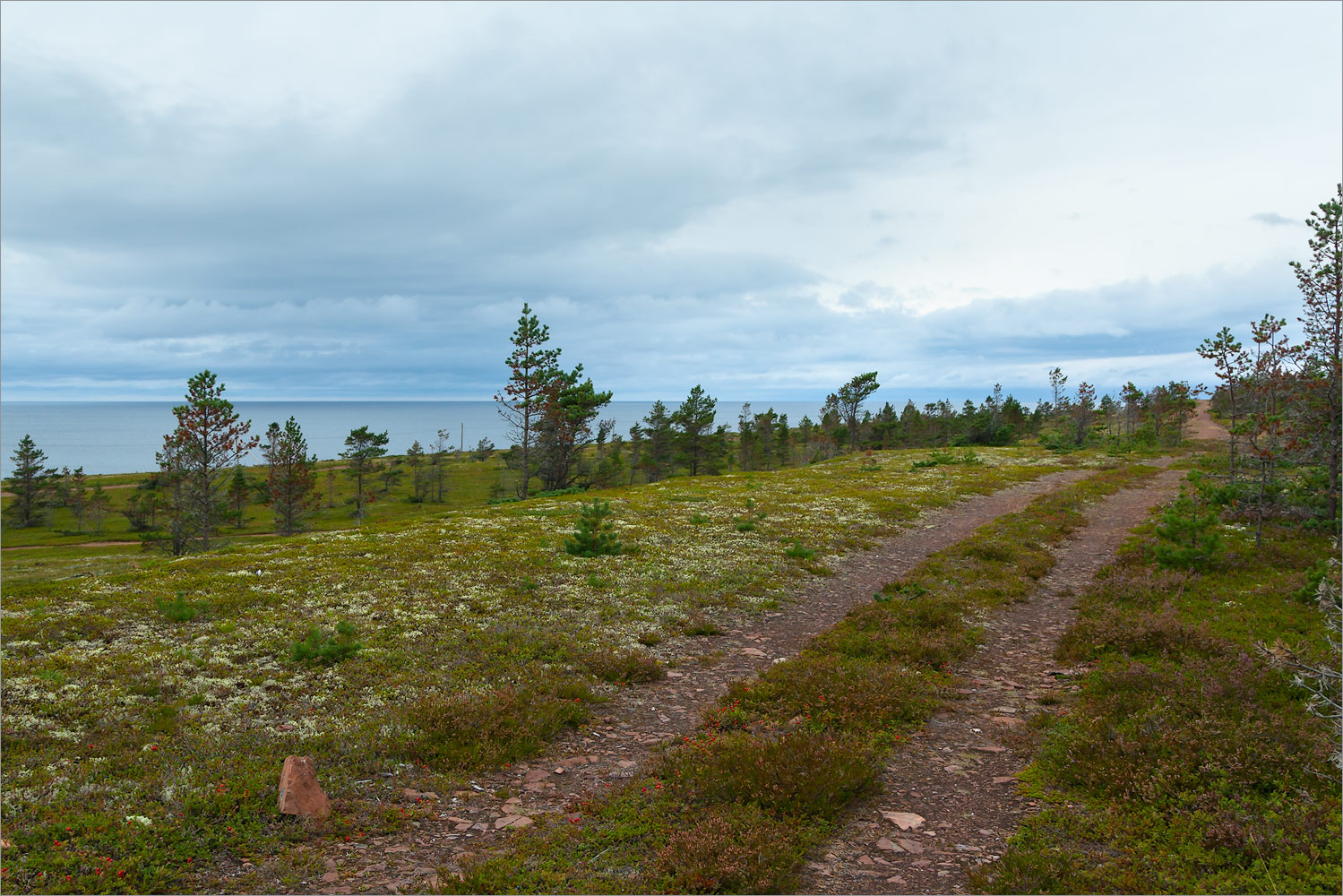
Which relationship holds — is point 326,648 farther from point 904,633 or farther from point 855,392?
point 855,392

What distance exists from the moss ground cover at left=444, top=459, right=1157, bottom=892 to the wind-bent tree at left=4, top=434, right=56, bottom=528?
166 meters

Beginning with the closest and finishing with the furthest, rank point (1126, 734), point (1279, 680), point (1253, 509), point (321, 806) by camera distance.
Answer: point (321, 806), point (1126, 734), point (1279, 680), point (1253, 509)

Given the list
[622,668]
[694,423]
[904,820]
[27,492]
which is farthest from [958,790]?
[27,492]

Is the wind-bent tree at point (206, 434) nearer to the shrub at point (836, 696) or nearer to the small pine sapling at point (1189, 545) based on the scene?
the shrub at point (836, 696)

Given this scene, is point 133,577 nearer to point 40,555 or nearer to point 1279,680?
point 1279,680

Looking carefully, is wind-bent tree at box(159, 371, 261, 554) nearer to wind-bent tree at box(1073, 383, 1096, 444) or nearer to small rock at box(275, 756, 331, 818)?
small rock at box(275, 756, 331, 818)

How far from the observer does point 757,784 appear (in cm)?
768

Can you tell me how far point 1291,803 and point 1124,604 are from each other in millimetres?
10107

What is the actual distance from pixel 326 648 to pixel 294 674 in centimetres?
69

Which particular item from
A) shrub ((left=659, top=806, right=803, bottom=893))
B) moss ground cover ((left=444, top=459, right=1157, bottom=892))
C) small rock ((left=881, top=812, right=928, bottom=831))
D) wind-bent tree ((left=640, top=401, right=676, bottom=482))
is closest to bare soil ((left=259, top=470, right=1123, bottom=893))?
moss ground cover ((left=444, top=459, right=1157, bottom=892))

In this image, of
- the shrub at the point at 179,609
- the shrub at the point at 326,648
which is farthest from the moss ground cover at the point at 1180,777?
the shrub at the point at 179,609

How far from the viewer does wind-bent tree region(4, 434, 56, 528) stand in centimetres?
12056

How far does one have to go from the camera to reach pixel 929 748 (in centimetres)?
933

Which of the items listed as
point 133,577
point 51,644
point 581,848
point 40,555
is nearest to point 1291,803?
point 581,848
